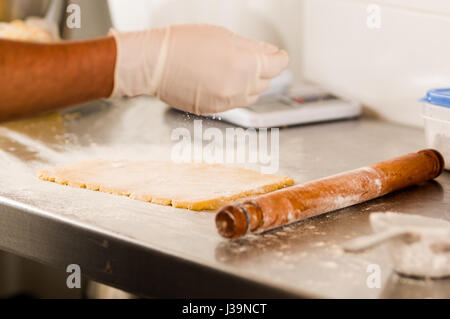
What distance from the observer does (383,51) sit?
7.16ft

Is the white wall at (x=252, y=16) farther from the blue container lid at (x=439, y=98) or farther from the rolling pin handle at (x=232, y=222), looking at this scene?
the rolling pin handle at (x=232, y=222)

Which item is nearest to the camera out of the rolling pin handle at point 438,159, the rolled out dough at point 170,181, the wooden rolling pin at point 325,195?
the wooden rolling pin at point 325,195

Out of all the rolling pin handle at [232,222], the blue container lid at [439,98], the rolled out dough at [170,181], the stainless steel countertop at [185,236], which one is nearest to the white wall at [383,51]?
the stainless steel countertop at [185,236]

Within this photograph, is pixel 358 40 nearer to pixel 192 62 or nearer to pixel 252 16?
pixel 252 16

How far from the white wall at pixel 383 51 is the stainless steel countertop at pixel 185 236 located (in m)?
0.31

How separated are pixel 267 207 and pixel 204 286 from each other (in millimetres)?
177

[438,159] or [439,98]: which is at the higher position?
[439,98]

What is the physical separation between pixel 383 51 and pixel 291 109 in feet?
1.15

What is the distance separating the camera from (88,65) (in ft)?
4.97

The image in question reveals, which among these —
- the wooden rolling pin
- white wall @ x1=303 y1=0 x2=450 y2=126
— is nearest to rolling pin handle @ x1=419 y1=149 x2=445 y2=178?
the wooden rolling pin

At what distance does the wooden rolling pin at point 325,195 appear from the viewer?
1.13m

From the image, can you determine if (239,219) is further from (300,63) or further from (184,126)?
(300,63)

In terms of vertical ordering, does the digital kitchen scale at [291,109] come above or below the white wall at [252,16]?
below

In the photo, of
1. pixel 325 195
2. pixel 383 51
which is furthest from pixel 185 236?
pixel 383 51
